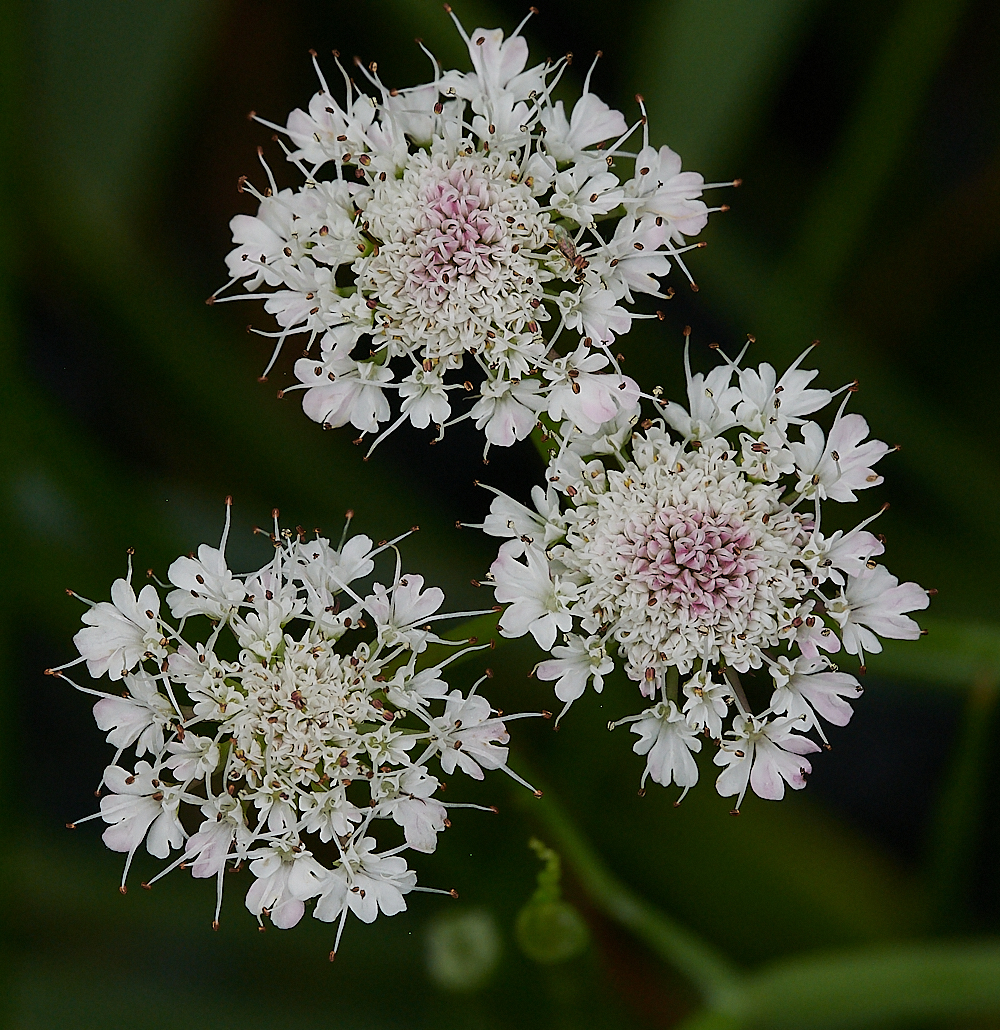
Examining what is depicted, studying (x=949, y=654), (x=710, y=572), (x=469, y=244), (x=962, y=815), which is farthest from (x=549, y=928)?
(x=469, y=244)

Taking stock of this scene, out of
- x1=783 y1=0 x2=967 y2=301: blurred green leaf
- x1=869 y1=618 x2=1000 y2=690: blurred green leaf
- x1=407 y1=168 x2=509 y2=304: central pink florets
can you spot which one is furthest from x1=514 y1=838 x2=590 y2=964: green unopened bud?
x1=783 y1=0 x2=967 y2=301: blurred green leaf

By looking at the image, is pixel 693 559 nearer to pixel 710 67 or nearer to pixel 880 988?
pixel 880 988

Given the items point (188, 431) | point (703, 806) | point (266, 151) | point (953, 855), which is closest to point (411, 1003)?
point (703, 806)

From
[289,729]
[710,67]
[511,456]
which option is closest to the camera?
[289,729]

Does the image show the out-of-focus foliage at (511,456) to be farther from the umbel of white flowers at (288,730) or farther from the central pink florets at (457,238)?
the central pink florets at (457,238)

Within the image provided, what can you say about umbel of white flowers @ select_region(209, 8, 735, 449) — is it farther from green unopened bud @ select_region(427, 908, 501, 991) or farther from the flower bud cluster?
green unopened bud @ select_region(427, 908, 501, 991)

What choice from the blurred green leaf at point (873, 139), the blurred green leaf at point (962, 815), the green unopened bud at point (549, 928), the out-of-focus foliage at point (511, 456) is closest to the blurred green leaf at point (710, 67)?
the out-of-focus foliage at point (511, 456)

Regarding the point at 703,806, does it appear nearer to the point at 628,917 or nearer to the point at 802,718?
the point at 628,917

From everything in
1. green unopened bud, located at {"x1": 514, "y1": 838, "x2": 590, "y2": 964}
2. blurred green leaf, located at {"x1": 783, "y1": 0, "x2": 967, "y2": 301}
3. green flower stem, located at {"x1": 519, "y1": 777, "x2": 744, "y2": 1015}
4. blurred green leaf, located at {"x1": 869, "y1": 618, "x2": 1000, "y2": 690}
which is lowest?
green unopened bud, located at {"x1": 514, "y1": 838, "x2": 590, "y2": 964}
